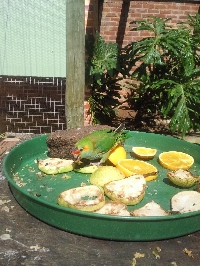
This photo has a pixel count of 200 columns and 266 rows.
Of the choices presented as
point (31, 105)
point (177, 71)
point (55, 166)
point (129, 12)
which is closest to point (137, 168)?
point (55, 166)

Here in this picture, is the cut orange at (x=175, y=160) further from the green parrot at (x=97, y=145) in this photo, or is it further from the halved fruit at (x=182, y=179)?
the green parrot at (x=97, y=145)

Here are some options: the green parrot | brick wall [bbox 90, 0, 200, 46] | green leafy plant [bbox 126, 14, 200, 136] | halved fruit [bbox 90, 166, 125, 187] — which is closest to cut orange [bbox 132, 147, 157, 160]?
the green parrot

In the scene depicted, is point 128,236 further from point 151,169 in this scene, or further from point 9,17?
point 9,17

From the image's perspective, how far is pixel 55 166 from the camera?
2744mm

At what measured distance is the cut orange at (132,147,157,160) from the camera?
300 centimetres

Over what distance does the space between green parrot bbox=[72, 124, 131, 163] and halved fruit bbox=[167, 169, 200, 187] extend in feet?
1.66

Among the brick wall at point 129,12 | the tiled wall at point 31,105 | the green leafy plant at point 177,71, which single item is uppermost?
the brick wall at point 129,12

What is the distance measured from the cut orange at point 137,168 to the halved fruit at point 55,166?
14.2 inches

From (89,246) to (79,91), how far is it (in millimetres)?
2038

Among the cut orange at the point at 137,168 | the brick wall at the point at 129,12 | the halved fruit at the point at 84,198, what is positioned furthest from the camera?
the brick wall at the point at 129,12

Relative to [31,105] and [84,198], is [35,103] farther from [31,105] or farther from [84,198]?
[84,198]

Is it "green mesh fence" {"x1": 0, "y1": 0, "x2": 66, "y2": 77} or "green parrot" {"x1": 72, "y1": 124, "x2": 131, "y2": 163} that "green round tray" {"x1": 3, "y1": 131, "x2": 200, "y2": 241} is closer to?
"green parrot" {"x1": 72, "y1": 124, "x2": 131, "y2": 163}

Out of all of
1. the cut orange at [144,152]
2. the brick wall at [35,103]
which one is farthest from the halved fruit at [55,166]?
the brick wall at [35,103]

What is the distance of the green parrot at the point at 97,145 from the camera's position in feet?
9.04
